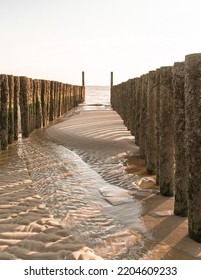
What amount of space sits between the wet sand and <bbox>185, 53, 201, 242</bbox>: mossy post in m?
0.22

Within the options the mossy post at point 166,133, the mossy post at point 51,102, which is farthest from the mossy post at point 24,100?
the mossy post at point 166,133

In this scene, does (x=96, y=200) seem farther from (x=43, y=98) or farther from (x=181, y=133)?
(x=43, y=98)

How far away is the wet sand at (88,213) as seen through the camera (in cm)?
304

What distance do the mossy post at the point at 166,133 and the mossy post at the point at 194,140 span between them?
0.97m

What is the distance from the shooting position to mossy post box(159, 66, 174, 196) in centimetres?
416

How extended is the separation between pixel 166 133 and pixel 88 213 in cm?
127

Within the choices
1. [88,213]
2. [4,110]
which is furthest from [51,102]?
[88,213]

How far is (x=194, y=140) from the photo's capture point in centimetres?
311

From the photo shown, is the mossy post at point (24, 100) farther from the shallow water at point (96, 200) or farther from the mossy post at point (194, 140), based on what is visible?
the mossy post at point (194, 140)

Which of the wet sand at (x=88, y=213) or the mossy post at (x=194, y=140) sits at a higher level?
the mossy post at (x=194, y=140)

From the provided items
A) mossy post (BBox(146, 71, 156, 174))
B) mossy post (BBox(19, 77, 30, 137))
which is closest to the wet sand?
mossy post (BBox(146, 71, 156, 174))
